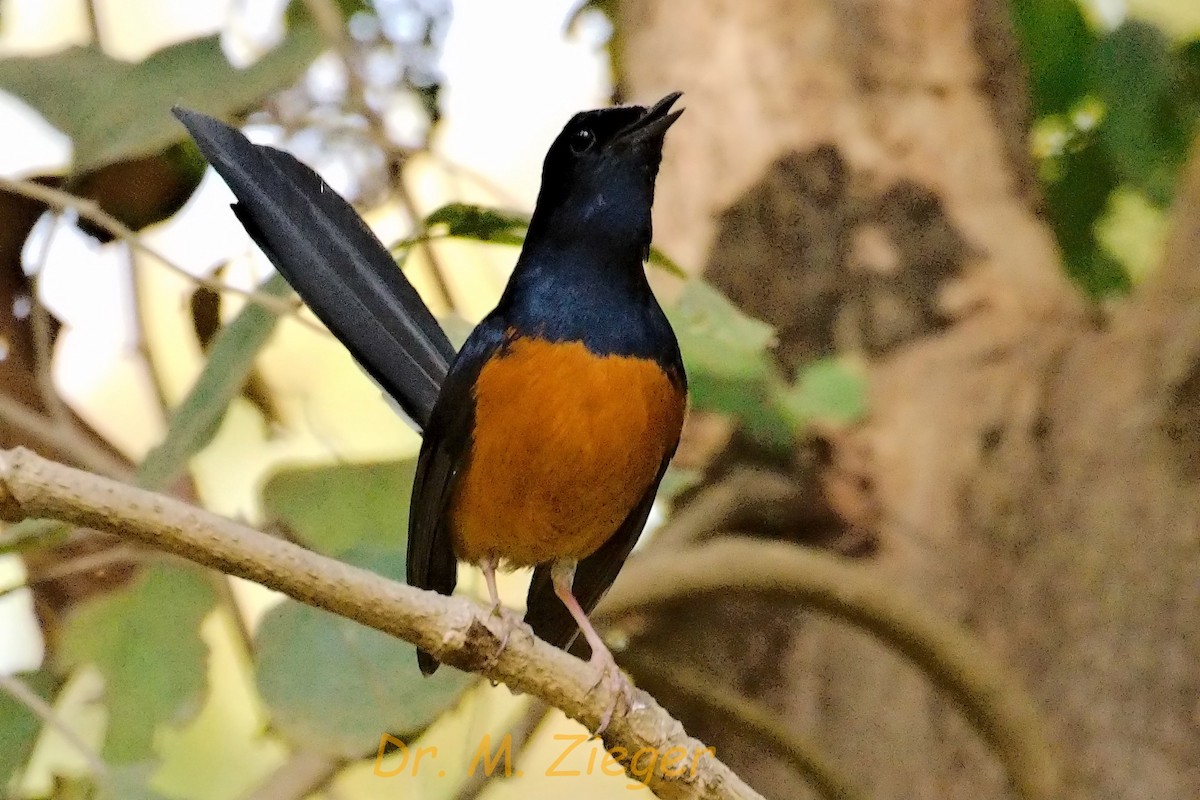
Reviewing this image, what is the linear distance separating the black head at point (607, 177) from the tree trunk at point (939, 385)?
3.19ft

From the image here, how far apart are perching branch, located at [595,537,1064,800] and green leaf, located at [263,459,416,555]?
397 mm

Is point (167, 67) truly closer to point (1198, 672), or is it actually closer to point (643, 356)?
point (643, 356)

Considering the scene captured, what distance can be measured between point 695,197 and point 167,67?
3.72 feet

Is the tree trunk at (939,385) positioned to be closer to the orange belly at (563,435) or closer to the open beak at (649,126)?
the orange belly at (563,435)

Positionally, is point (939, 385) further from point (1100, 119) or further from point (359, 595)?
point (359, 595)

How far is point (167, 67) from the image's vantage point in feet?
6.02

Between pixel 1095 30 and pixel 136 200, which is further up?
pixel 1095 30

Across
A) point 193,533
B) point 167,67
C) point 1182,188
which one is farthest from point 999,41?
point 193,533

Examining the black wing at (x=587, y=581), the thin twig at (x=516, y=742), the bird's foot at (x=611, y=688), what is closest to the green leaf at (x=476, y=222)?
the black wing at (x=587, y=581)

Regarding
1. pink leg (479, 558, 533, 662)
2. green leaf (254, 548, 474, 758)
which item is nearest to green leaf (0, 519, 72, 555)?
green leaf (254, 548, 474, 758)

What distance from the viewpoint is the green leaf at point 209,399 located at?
1537 millimetres

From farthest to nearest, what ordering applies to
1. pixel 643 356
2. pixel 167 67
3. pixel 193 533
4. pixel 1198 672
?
pixel 1198 672
pixel 167 67
pixel 643 356
pixel 193 533

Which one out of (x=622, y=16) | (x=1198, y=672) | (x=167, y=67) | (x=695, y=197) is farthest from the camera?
(x=622, y=16)

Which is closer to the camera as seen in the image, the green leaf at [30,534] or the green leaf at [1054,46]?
the green leaf at [30,534]
